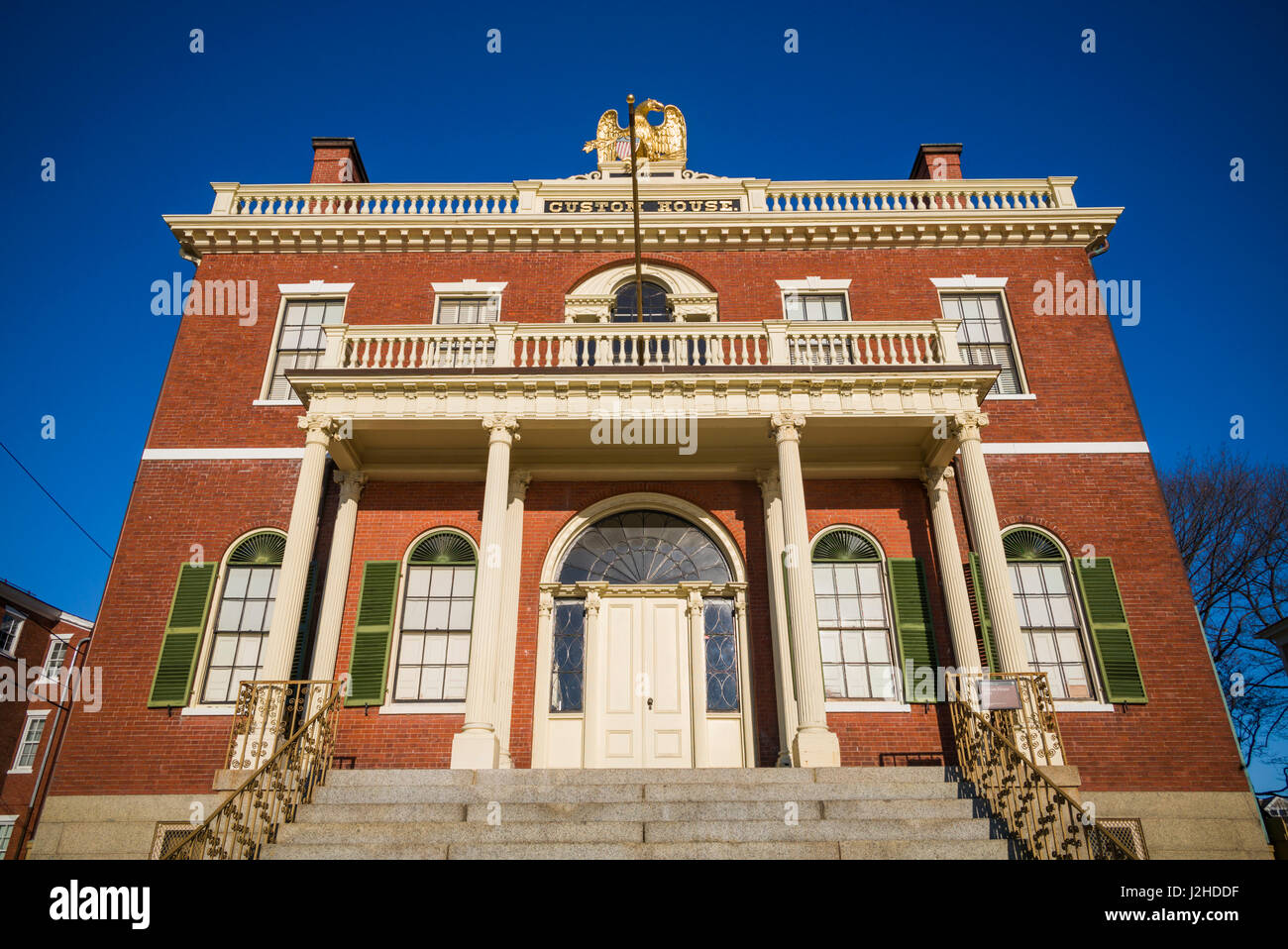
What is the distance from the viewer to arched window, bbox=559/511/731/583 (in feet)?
42.7

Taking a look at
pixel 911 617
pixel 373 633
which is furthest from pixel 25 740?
pixel 911 617

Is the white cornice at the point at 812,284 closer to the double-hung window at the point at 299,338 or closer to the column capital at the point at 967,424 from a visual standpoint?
the column capital at the point at 967,424

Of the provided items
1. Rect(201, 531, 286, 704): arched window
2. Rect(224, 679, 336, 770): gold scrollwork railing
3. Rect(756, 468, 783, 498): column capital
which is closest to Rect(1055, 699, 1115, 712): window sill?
Rect(756, 468, 783, 498): column capital

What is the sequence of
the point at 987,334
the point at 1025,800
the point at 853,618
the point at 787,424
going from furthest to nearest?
1. the point at 987,334
2. the point at 853,618
3. the point at 787,424
4. the point at 1025,800

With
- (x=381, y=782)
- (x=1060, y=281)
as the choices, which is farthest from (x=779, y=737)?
(x=1060, y=281)

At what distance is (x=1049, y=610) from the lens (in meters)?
12.4

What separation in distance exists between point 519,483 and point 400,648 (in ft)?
9.87

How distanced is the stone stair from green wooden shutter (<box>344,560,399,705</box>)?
2.58 metres

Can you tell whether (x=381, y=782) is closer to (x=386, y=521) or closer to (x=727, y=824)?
(x=727, y=824)

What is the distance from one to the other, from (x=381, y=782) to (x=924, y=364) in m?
8.79

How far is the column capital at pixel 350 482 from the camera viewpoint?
1291 centimetres

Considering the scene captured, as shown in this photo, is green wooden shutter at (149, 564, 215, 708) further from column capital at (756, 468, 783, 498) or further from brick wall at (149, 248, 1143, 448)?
column capital at (756, 468, 783, 498)

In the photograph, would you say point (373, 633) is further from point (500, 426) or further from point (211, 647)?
point (500, 426)

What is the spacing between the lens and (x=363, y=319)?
14.6 metres
